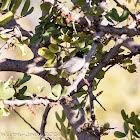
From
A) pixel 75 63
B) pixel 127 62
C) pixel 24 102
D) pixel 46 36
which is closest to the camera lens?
pixel 24 102

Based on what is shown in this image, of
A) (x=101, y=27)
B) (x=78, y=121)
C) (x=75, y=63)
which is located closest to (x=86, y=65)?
(x=101, y=27)

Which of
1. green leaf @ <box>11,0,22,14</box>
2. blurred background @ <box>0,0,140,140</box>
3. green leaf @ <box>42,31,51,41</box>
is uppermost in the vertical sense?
green leaf @ <box>11,0,22,14</box>

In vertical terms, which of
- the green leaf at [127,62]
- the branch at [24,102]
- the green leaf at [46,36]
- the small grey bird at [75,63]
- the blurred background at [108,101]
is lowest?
the blurred background at [108,101]

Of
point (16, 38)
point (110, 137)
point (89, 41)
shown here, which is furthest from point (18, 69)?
point (110, 137)

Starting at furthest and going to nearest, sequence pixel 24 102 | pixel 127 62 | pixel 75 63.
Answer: pixel 75 63
pixel 127 62
pixel 24 102

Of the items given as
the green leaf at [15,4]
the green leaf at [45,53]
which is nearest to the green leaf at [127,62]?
the green leaf at [45,53]

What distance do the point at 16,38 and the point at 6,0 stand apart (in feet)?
0.78

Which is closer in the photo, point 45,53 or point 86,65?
point 86,65

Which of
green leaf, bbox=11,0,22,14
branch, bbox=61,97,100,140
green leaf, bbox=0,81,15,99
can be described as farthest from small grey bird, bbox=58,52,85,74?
green leaf, bbox=0,81,15,99

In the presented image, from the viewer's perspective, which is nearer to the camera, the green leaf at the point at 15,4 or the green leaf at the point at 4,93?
the green leaf at the point at 4,93

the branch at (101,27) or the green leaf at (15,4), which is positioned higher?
the green leaf at (15,4)

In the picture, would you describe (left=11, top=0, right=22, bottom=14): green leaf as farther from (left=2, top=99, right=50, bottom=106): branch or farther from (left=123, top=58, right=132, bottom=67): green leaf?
(left=123, top=58, right=132, bottom=67): green leaf

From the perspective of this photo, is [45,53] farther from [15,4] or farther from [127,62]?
[127,62]

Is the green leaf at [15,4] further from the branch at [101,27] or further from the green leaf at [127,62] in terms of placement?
the green leaf at [127,62]
